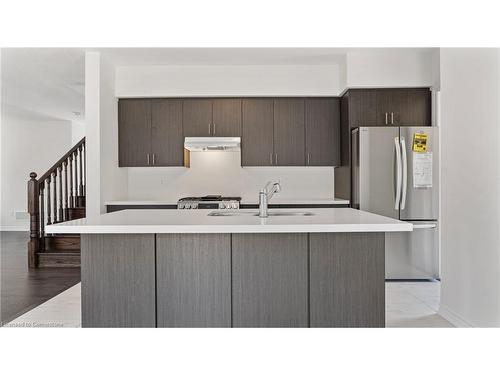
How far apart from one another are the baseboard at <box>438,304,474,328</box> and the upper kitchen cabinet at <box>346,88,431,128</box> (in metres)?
2.36

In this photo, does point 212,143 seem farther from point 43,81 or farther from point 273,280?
point 273,280

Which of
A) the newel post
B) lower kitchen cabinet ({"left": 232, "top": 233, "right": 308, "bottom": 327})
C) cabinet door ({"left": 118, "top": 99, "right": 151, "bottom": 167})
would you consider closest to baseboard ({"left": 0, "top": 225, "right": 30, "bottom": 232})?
the newel post

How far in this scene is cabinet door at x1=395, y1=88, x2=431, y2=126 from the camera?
205 inches

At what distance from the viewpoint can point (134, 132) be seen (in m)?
5.61

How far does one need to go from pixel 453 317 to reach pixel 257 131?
3172mm

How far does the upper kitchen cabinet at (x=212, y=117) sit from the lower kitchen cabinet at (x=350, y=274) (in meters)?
3.20

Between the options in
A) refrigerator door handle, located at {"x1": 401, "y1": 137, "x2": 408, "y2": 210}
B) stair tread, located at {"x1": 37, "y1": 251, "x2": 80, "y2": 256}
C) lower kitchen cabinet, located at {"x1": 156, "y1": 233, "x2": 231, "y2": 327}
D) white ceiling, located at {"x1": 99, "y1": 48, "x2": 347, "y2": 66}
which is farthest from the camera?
stair tread, located at {"x1": 37, "y1": 251, "x2": 80, "y2": 256}

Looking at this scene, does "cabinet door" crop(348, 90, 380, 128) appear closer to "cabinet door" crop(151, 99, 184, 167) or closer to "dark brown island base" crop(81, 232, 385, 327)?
"cabinet door" crop(151, 99, 184, 167)

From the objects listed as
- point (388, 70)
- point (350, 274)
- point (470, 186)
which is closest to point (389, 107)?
point (388, 70)

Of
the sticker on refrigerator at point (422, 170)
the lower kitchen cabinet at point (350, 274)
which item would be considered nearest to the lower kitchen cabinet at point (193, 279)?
the lower kitchen cabinet at point (350, 274)

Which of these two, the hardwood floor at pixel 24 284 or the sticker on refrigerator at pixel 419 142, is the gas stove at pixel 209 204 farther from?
the sticker on refrigerator at pixel 419 142

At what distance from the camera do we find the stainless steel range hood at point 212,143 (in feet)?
17.7

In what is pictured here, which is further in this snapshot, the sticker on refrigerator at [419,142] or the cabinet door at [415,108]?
the cabinet door at [415,108]
